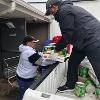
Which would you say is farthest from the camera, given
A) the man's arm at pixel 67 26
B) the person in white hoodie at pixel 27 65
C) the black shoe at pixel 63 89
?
the person in white hoodie at pixel 27 65

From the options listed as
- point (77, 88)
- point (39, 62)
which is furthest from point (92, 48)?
point (39, 62)

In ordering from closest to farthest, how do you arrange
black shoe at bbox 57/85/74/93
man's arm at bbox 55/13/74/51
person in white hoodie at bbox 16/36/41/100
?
man's arm at bbox 55/13/74/51, black shoe at bbox 57/85/74/93, person in white hoodie at bbox 16/36/41/100

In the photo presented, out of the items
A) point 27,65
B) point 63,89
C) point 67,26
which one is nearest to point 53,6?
point 67,26

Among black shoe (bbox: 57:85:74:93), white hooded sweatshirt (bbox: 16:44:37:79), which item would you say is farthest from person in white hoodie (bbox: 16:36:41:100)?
black shoe (bbox: 57:85:74:93)

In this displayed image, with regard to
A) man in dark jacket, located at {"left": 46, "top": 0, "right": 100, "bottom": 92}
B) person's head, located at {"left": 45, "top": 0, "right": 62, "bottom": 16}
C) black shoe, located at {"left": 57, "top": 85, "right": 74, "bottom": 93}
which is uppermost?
person's head, located at {"left": 45, "top": 0, "right": 62, "bottom": 16}

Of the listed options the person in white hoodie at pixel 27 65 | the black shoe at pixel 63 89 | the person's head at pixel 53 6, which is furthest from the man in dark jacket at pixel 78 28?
the person in white hoodie at pixel 27 65

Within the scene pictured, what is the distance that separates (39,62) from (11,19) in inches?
198

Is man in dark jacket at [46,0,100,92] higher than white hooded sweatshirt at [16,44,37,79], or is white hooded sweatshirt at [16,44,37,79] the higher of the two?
man in dark jacket at [46,0,100,92]

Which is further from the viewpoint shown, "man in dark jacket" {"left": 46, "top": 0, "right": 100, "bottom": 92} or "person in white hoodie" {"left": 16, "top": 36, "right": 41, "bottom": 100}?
"person in white hoodie" {"left": 16, "top": 36, "right": 41, "bottom": 100}

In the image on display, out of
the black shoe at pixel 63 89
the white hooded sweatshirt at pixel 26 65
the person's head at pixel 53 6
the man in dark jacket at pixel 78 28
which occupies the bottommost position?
the black shoe at pixel 63 89

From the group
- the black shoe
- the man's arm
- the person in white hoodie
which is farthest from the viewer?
the person in white hoodie

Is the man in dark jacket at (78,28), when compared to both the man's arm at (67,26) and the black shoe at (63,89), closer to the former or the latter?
the man's arm at (67,26)

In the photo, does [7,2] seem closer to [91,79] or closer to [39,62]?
[39,62]

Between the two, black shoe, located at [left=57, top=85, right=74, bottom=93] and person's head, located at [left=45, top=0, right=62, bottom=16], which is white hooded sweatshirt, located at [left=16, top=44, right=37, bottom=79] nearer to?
black shoe, located at [left=57, top=85, right=74, bottom=93]
